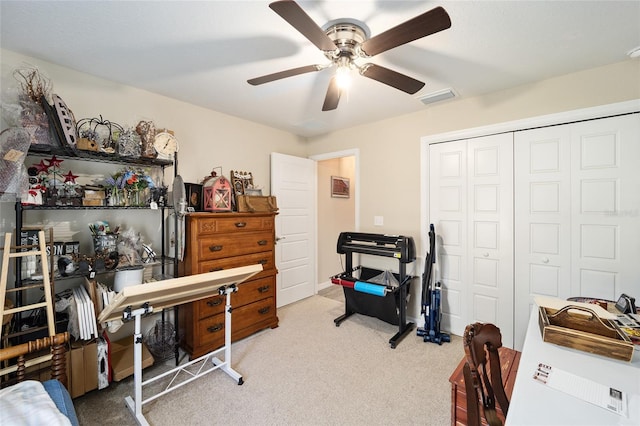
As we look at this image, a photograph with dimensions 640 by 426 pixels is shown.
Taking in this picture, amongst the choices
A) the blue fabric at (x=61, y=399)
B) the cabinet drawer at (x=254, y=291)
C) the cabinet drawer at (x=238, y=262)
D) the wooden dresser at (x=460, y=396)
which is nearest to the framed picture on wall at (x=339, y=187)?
the cabinet drawer at (x=238, y=262)

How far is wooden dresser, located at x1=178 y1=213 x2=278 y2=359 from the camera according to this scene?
2.45 m

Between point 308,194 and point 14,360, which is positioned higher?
point 308,194

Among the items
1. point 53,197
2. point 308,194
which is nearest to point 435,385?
point 308,194

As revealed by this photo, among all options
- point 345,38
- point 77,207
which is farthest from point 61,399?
point 345,38

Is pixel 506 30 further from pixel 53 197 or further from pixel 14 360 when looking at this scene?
pixel 14 360

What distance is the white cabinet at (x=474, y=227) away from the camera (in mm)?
2668

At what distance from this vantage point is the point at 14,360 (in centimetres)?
175

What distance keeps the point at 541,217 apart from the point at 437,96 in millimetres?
1495

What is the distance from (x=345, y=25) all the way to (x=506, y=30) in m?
1.04

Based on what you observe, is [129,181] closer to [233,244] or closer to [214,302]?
[233,244]

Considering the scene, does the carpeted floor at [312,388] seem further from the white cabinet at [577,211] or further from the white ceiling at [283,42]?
the white ceiling at [283,42]

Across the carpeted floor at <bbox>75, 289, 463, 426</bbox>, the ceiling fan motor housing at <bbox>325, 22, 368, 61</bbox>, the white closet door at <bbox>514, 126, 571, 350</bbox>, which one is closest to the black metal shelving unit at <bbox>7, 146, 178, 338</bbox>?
the carpeted floor at <bbox>75, 289, 463, 426</bbox>

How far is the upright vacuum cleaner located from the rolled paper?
1.58ft

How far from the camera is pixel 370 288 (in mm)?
2852
